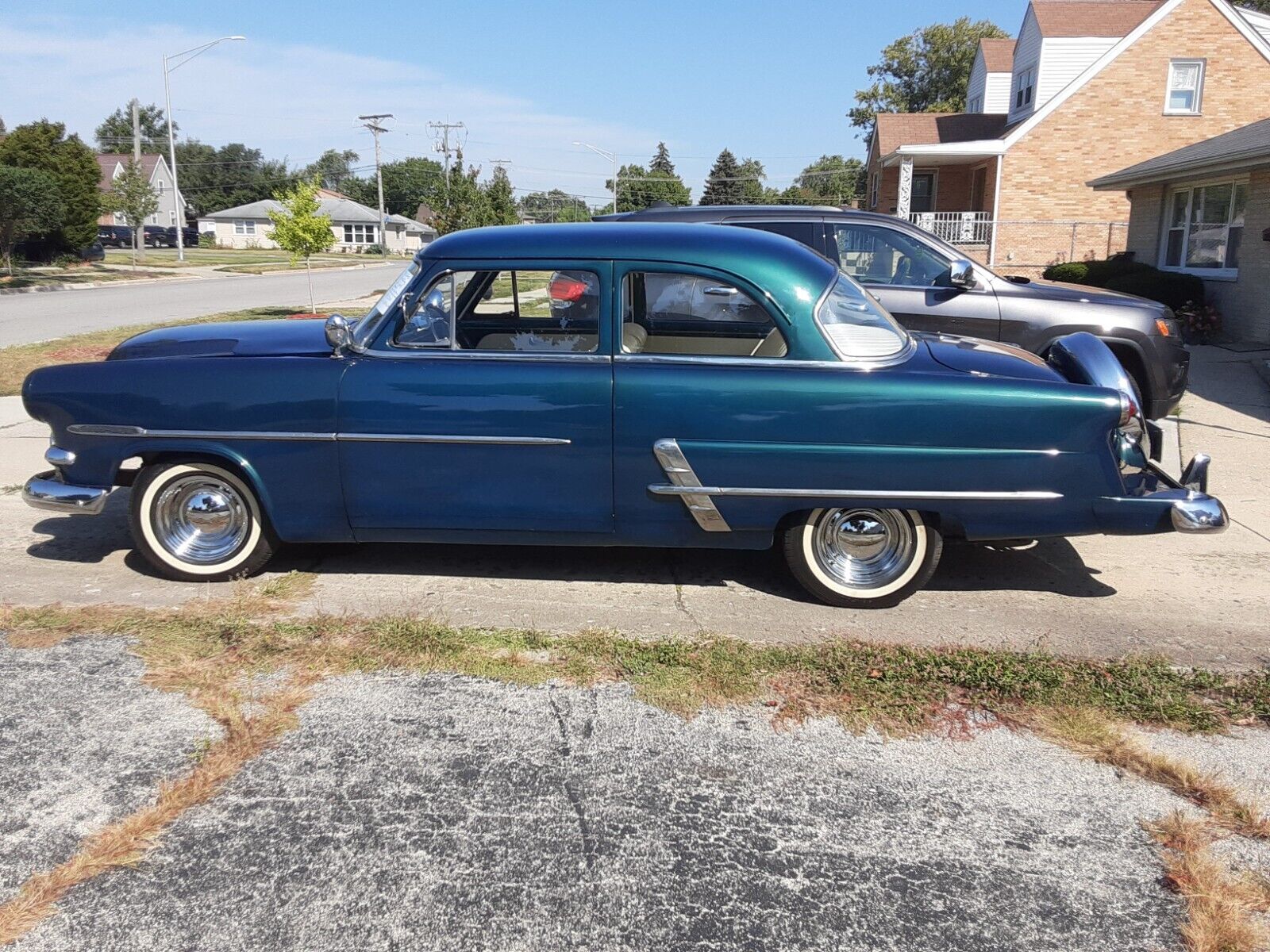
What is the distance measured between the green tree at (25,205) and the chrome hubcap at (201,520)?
98.0ft

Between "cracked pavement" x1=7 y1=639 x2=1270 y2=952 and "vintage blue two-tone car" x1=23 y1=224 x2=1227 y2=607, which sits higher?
"vintage blue two-tone car" x1=23 y1=224 x2=1227 y2=607

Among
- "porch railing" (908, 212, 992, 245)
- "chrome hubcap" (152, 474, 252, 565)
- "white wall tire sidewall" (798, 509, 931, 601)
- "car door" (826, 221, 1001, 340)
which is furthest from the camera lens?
"porch railing" (908, 212, 992, 245)

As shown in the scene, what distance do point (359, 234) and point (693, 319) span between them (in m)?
85.3

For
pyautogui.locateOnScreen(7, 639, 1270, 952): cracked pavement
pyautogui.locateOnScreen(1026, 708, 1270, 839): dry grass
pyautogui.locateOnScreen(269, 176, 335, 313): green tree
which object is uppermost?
pyautogui.locateOnScreen(269, 176, 335, 313): green tree

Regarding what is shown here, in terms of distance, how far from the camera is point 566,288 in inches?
194

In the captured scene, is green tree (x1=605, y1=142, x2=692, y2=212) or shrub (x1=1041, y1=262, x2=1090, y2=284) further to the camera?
green tree (x1=605, y1=142, x2=692, y2=212)

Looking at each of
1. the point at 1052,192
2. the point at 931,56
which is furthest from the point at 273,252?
the point at 1052,192

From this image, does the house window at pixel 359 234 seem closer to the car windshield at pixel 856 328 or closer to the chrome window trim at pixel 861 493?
the car windshield at pixel 856 328

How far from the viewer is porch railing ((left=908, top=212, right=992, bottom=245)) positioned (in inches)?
1069

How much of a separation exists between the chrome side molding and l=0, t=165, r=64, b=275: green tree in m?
31.5

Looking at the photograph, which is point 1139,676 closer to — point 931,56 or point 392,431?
point 392,431

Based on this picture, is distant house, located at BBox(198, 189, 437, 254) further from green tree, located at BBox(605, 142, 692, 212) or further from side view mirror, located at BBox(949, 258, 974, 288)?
side view mirror, located at BBox(949, 258, 974, 288)

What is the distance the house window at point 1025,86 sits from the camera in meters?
30.5

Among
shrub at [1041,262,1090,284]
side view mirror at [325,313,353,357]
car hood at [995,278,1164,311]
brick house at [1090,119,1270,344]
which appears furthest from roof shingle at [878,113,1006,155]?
side view mirror at [325,313,353,357]
